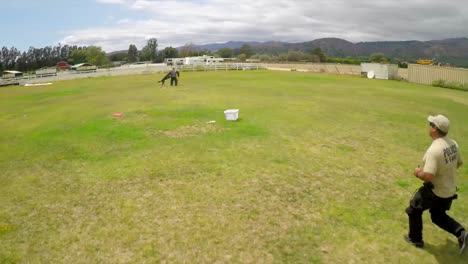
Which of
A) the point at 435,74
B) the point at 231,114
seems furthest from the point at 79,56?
the point at 231,114

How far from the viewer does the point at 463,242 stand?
412 cm

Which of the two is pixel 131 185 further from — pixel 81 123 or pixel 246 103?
pixel 246 103

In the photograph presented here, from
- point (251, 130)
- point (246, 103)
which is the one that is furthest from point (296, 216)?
point (246, 103)

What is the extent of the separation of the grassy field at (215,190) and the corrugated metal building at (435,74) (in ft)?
57.8

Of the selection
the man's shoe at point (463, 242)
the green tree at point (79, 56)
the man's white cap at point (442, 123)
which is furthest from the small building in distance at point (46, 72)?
the green tree at point (79, 56)

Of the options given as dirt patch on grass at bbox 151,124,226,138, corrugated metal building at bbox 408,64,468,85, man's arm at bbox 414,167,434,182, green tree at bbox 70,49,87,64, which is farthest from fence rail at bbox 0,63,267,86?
green tree at bbox 70,49,87,64

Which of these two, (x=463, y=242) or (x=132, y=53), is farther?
(x=132, y=53)

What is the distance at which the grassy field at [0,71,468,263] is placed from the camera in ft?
14.5

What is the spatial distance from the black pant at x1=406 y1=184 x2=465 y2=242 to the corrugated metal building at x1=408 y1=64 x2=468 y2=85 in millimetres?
27577

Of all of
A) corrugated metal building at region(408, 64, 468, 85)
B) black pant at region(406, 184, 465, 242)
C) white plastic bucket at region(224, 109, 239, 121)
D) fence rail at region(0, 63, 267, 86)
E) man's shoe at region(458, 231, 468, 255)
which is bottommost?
man's shoe at region(458, 231, 468, 255)

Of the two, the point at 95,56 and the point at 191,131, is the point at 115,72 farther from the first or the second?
the point at 95,56

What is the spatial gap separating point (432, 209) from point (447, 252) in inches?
26.5

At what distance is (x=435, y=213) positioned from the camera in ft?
13.8

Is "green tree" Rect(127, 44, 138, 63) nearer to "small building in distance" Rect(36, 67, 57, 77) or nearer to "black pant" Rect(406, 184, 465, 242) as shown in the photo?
"small building in distance" Rect(36, 67, 57, 77)
